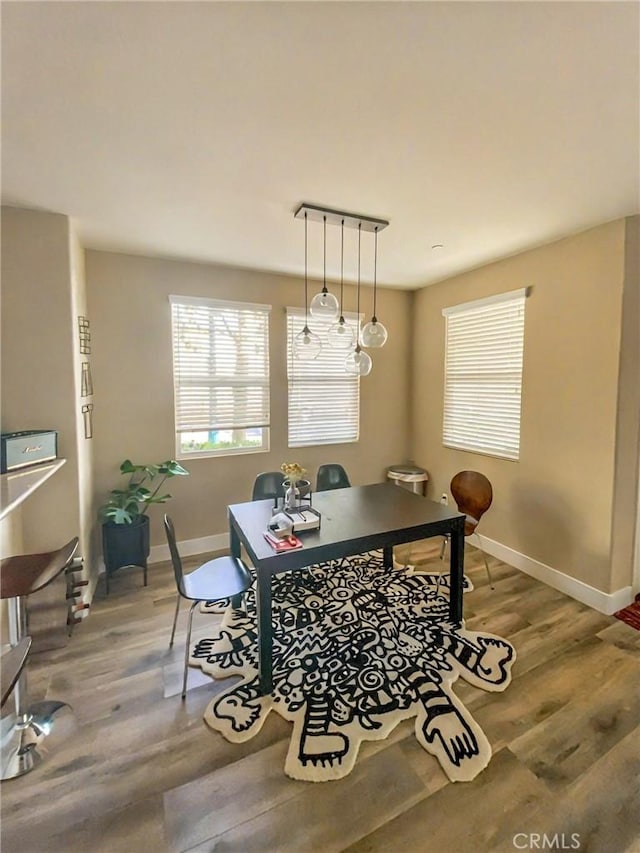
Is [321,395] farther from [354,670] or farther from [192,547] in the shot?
[354,670]

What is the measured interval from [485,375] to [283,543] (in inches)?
106

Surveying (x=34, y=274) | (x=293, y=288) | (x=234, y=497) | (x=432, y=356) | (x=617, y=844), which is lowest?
(x=617, y=844)

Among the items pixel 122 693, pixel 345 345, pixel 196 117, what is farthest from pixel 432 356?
pixel 122 693

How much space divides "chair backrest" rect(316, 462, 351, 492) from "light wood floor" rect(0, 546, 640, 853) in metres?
1.77

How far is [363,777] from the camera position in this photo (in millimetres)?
1534

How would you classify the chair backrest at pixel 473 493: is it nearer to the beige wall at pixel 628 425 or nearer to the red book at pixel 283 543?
the beige wall at pixel 628 425

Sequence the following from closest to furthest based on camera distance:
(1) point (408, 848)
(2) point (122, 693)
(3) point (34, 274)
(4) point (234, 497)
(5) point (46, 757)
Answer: (1) point (408, 848) → (5) point (46, 757) → (2) point (122, 693) → (3) point (34, 274) → (4) point (234, 497)

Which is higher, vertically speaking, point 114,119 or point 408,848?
point 114,119

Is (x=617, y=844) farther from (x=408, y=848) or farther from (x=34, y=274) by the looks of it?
(x=34, y=274)

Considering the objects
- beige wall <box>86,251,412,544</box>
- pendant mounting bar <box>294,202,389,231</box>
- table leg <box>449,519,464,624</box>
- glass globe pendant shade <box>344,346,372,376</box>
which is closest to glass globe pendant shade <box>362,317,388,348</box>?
glass globe pendant shade <box>344,346,372,376</box>

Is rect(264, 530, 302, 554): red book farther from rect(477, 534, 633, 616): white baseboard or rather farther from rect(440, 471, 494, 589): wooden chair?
rect(477, 534, 633, 616): white baseboard

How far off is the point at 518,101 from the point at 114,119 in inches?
65.6

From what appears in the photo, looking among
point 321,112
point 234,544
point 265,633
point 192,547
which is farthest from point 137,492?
point 321,112

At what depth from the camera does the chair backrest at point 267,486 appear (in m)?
3.17
